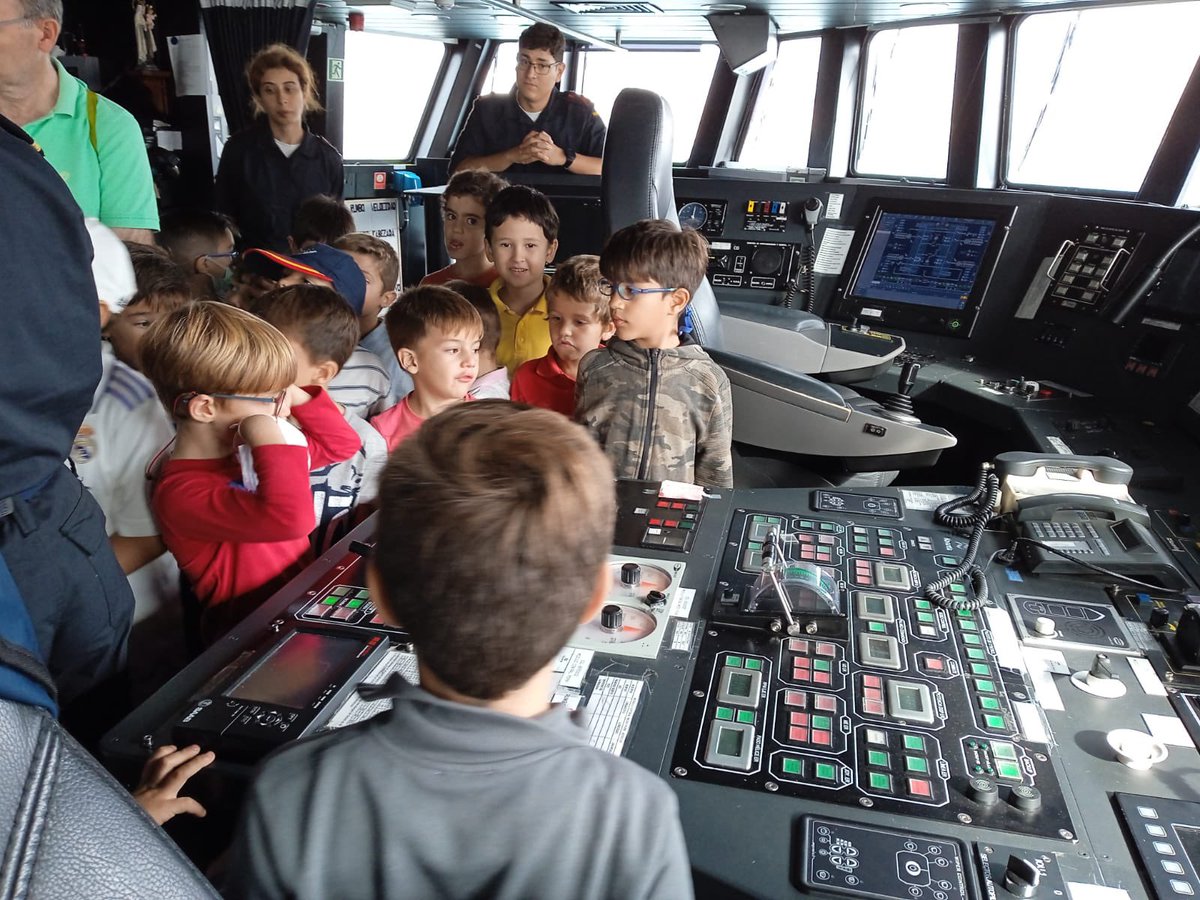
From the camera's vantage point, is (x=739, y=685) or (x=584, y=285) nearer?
(x=739, y=685)

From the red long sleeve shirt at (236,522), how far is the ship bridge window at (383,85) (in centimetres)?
684

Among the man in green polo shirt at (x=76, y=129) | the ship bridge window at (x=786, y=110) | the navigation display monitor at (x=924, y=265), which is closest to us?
the man in green polo shirt at (x=76, y=129)

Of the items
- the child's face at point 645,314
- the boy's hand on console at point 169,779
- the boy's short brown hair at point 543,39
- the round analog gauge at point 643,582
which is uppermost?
the boy's short brown hair at point 543,39

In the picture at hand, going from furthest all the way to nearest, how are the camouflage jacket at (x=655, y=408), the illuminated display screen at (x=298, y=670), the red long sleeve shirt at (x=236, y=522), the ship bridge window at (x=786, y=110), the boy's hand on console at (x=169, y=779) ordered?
1. the ship bridge window at (x=786, y=110)
2. the camouflage jacket at (x=655, y=408)
3. the red long sleeve shirt at (x=236, y=522)
4. the illuminated display screen at (x=298, y=670)
5. the boy's hand on console at (x=169, y=779)

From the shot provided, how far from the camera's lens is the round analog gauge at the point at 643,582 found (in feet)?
3.97

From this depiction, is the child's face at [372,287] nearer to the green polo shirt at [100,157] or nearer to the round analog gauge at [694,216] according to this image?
the green polo shirt at [100,157]

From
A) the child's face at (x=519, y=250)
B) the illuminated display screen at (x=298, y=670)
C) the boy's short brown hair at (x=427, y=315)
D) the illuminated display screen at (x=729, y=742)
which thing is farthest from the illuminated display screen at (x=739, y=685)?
the child's face at (x=519, y=250)

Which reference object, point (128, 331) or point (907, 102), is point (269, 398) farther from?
point (907, 102)

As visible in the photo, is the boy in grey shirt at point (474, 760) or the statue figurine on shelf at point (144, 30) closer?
the boy in grey shirt at point (474, 760)

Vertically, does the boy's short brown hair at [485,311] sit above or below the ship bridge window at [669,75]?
below

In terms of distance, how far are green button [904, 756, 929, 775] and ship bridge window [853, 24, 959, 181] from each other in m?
3.86

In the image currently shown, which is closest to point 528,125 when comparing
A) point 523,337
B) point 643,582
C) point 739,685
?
point 523,337

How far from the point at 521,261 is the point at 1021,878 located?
2130mm

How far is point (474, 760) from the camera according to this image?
64 cm
